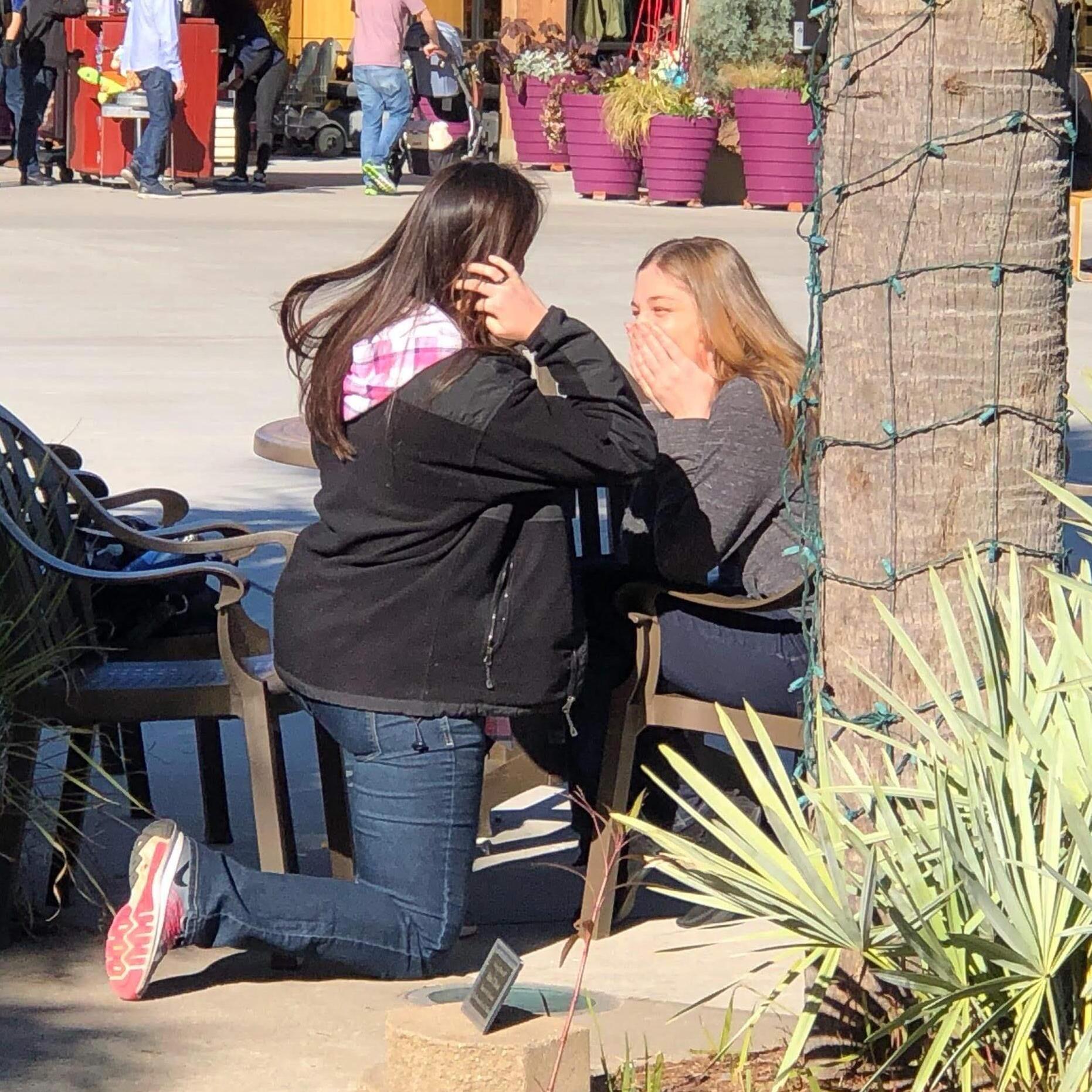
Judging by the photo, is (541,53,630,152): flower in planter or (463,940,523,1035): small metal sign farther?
(541,53,630,152): flower in planter

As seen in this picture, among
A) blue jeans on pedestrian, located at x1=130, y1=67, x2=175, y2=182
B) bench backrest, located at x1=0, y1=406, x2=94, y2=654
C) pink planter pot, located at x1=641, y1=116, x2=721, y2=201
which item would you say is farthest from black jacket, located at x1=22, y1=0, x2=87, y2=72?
bench backrest, located at x1=0, y1=406, x2=94, y2=654

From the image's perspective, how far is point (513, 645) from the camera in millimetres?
3352

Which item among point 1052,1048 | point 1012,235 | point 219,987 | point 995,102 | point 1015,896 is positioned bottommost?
point 219,987

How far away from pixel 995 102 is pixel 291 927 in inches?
66.7

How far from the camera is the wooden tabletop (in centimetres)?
457

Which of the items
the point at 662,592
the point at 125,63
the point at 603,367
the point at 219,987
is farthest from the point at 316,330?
the point at 125,63

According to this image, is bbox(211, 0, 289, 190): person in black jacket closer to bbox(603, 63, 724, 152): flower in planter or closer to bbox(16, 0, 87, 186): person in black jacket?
bbox(16, 0, 87, 186): person in black jacket

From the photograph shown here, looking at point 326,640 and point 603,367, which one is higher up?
point 603,367

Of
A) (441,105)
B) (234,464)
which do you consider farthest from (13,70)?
(234,464)

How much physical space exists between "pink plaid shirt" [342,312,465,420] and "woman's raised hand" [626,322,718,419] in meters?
0.65

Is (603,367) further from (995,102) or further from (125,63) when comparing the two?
(125,63)

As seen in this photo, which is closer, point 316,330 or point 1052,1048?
point 1052,1048

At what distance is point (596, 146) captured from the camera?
17.9m

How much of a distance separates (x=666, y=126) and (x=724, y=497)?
13.9 m
